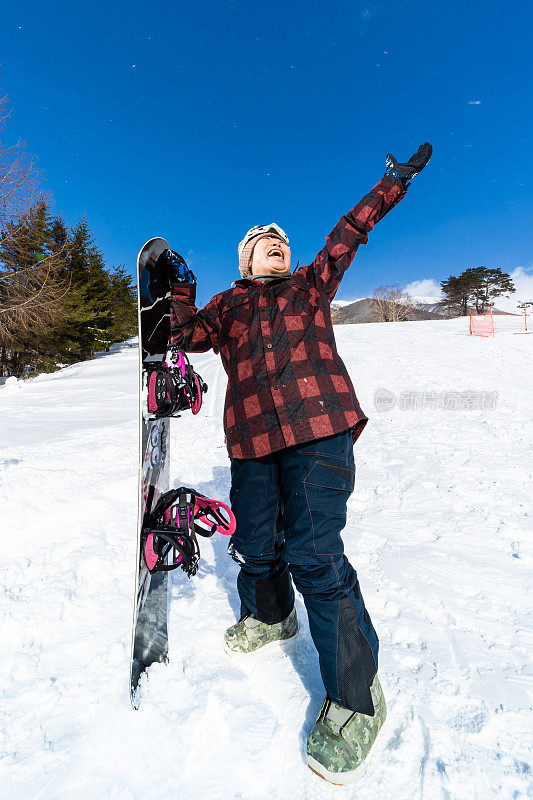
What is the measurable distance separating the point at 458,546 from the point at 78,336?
1054 inches

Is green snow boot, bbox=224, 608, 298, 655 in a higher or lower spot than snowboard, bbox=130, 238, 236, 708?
lower

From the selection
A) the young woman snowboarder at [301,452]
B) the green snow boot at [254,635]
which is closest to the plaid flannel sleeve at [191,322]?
the young woman snowboarder at [301,452]

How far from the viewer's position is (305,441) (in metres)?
1.40

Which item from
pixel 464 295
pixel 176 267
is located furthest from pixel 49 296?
pixel 464 295

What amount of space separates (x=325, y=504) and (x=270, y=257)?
1116mm

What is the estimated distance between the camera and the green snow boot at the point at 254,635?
180cm

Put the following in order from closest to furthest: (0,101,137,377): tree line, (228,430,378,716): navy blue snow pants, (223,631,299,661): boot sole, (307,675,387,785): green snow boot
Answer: (307,675,387,785): green snow boot
(228,430,378,716): navy blue snow pants
(223,631,299,661): boot sole
(0,101,137,377): tree line

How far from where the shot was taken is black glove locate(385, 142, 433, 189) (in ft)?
5.44

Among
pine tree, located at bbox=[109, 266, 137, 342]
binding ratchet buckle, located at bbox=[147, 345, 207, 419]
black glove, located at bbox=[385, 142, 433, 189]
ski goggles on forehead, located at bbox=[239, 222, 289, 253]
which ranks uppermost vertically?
pine tree, located at bbox=[109, 266, 137, 342]

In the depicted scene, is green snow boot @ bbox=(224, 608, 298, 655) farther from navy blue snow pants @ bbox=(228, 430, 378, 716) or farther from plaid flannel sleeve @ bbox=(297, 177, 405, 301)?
plaid flannel sleeve @ bbox=(297, 177, 405, 301)

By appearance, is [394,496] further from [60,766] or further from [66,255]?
[66,255]

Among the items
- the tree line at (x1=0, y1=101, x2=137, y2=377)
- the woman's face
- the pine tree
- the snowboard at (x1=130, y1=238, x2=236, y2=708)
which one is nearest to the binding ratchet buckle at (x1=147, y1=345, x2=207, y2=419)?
the snowboard at (x1=130, y1=238, x2=236, y2=708)

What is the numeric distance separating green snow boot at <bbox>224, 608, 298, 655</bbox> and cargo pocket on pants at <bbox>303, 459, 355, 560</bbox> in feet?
2.36

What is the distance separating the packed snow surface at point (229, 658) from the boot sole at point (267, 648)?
0.04 meters
